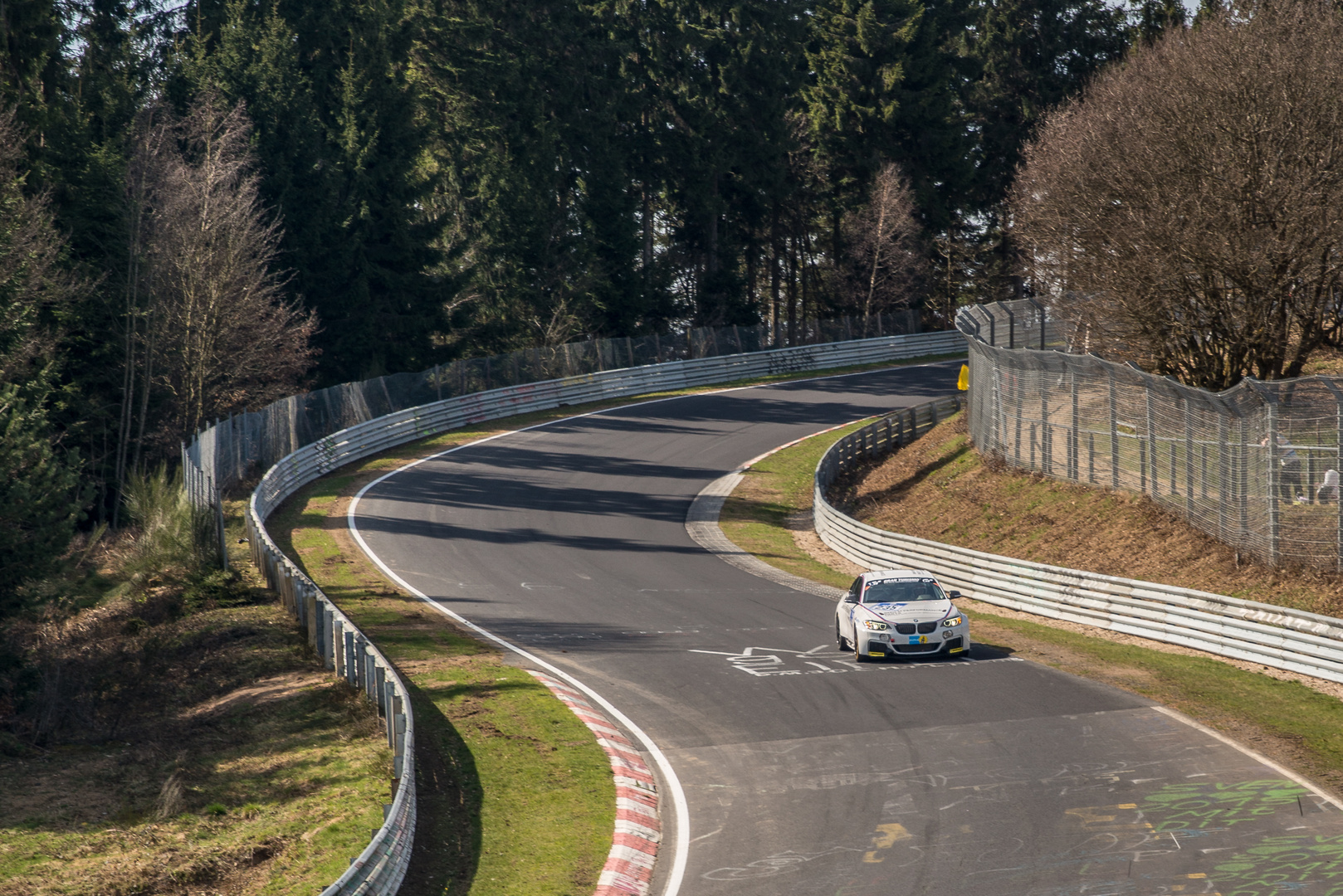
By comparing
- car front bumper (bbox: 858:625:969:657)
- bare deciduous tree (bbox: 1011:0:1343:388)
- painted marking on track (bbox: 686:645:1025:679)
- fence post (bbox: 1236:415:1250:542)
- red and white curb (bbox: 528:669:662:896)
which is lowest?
painted marking on track (bbox: 686:645:1025:679)

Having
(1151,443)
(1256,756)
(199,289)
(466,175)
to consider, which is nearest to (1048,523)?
(1151,443)

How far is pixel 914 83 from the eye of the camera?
7325 cm

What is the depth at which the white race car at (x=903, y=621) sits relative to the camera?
19812mm

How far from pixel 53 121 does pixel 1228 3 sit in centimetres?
3936

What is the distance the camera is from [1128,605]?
2222cm

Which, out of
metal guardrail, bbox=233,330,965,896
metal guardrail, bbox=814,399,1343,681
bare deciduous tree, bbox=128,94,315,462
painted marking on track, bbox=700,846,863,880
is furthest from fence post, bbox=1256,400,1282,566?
bare deciduous tree, bbox=128,94,315,462

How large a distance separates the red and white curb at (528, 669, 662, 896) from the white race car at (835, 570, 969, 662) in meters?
4.82

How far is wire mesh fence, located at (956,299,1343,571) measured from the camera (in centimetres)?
2102

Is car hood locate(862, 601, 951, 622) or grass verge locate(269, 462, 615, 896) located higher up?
car hood locate(862, 601, 951, 622)

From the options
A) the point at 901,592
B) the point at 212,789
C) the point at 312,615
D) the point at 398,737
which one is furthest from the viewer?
the point at 312,615

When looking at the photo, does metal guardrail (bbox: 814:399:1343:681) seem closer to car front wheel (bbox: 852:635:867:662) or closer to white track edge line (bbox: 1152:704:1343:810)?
white track edge line (bbox: 1152:704:1343:810)

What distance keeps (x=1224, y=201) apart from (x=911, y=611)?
12.6 meters

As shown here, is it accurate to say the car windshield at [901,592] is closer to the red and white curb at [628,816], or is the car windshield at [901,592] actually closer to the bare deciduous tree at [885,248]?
the red and white curb at [628,816]

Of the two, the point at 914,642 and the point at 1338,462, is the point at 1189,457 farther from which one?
the point at 914,642
